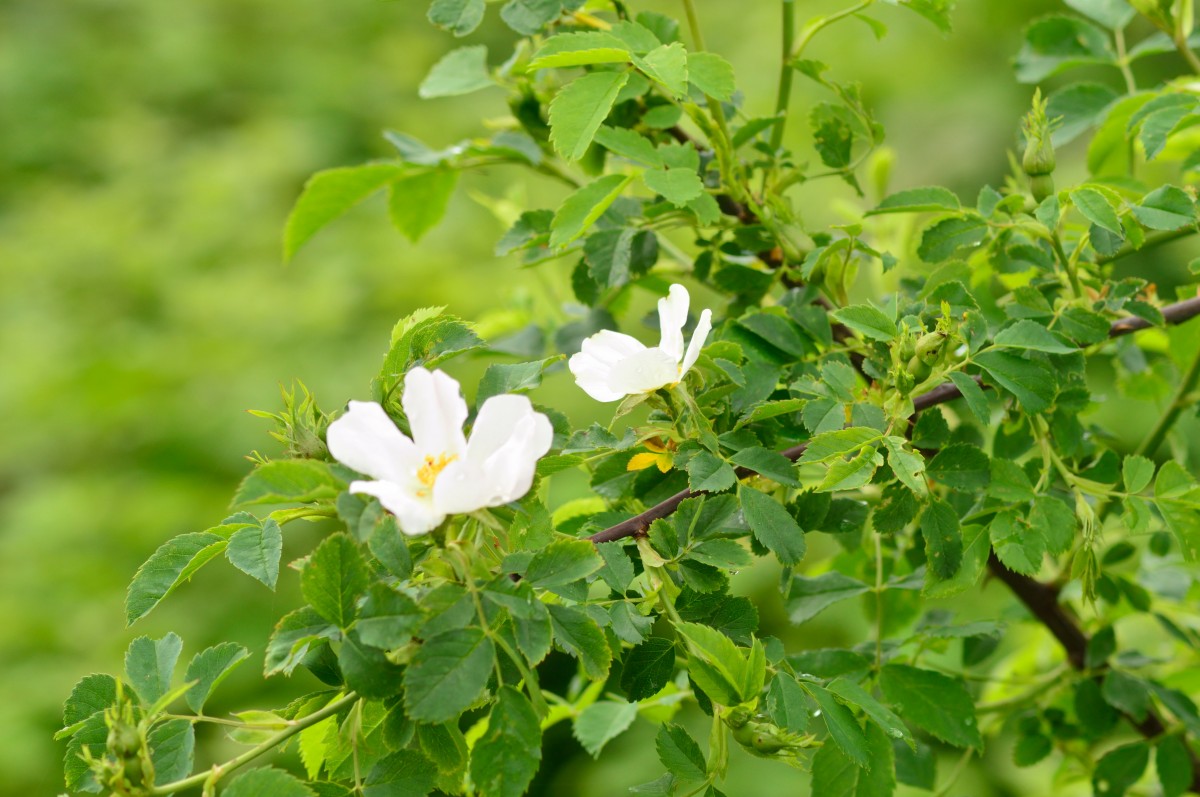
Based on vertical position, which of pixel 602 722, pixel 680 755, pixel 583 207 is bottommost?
pixel 602 722

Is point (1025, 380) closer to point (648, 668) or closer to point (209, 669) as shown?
point (648, 668)

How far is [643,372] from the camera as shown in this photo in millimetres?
521

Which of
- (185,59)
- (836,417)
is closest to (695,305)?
(836,417)

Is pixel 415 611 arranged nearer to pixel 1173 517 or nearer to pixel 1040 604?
pixel 1173 517

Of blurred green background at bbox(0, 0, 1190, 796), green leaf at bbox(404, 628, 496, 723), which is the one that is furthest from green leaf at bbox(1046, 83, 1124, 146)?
blurred green background at bbox(0, 0, 1190, 796)

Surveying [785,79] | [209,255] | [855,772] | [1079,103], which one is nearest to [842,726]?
[855,772]

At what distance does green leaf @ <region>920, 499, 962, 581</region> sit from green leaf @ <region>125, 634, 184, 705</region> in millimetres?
365

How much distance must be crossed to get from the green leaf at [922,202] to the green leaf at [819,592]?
23cm

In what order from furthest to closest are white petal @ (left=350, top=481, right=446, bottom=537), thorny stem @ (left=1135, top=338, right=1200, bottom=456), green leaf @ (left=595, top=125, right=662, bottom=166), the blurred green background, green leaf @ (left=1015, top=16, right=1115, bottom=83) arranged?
the blurred green background → green leaf @ (left=1015, top=16, right=1115, bottom=83) → thorny stem @ (left=1135, top=338, right=1200, bottom=456) → green leaf @ (left=595, top=125, right=662, bottom=166) → white petal @ (left=350, top=481, right=446, bottom=537)

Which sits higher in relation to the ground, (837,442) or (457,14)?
(457,14)

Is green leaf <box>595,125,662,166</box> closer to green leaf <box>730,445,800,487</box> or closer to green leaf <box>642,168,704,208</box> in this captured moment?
green leaf <box>642,168,704,208</box>

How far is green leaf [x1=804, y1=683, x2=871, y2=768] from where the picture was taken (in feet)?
1.75

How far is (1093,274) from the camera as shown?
69 cm

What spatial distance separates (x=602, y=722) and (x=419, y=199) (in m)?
0.39
